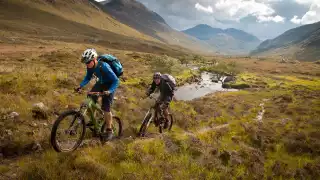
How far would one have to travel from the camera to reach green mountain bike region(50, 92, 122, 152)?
756cm

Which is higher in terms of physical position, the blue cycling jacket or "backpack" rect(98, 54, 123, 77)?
"backpack" rect(98, 54, 123, 77)

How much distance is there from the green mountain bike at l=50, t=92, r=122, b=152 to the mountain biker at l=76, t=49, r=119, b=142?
0.85ft

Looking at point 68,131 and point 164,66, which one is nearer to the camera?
point 68,131

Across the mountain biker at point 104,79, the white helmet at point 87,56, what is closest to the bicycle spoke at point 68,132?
the mountain biker at point 104,79

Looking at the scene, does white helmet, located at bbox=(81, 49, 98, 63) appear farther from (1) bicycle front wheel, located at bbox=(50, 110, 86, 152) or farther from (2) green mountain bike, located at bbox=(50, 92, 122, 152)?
(1) bicycle front wheel, located at bbox=(50, 110, 86, 152)

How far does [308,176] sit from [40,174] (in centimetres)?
1230

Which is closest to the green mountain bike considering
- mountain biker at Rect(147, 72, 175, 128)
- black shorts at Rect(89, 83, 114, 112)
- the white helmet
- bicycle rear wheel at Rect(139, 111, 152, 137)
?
black shorts at Rect(89, 83, 114, 112)

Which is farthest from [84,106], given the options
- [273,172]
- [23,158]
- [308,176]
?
[308,176]

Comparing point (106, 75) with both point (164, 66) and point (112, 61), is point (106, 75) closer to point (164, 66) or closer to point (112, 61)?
point (112, 61)

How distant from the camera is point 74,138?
27.5 ft

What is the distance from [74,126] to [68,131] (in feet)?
0.88

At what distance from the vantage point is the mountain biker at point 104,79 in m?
8.09

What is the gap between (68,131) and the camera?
8.04 m

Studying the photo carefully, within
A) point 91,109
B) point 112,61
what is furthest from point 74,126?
point 112,61
